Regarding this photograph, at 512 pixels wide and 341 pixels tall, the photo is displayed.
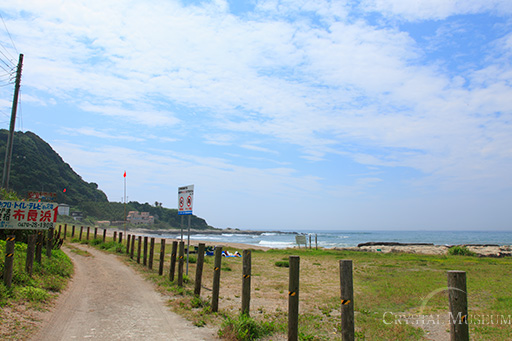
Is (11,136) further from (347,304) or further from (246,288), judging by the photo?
(347,304)

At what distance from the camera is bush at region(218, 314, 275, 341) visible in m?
5.81

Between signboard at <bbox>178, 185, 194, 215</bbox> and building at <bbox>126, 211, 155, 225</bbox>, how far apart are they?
110 metres

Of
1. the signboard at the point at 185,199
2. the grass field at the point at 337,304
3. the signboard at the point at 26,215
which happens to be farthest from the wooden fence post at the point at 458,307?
the signboard at the point at 26,215

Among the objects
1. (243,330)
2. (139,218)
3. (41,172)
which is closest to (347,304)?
(243,330)

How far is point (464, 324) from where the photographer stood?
12.1ft

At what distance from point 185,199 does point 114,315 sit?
5081 millimetres

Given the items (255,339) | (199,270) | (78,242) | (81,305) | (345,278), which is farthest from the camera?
(78,242)

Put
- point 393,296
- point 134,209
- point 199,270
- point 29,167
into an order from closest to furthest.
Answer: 1. point 199,270
2. point 393,296
3. point 29,167
4. point 134,209

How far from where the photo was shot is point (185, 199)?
1171cm

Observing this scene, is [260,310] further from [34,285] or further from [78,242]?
[78,242]

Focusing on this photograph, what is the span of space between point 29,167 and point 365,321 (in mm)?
96791

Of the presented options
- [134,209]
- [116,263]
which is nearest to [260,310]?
[116,263]

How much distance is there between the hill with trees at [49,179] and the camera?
3221 inches

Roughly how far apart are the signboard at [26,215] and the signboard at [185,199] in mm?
3945
